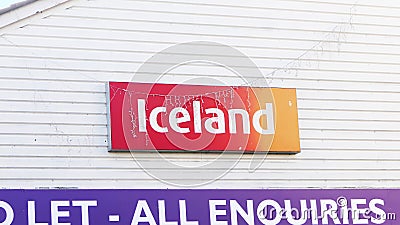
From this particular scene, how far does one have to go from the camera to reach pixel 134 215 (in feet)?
38.4

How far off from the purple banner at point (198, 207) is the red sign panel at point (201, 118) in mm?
585

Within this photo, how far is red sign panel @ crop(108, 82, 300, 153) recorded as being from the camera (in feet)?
39.3

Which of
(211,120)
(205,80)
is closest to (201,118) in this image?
(211,120)

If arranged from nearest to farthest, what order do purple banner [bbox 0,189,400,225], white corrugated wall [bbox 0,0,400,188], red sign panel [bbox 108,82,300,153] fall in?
1. purple banner [bbox 0,189,400,225]
2. white corrugated wall [bbox 0,0,400,188]
3. red sign panel [bbox 108,82,300,153]

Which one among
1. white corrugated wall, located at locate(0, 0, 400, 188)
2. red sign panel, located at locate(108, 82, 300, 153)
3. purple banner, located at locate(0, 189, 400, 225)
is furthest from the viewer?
red sign panel, located at locate(108, 82, 300, 153)

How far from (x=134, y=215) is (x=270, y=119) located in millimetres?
2218

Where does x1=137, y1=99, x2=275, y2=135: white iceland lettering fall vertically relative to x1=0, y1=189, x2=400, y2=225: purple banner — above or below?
above

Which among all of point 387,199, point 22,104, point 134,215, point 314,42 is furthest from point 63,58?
point 387,199

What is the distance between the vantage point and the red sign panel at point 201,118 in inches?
471

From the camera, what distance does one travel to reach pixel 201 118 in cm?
1228

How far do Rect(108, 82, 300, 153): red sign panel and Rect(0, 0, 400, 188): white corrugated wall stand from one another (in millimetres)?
147

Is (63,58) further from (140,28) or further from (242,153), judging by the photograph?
(242,153)

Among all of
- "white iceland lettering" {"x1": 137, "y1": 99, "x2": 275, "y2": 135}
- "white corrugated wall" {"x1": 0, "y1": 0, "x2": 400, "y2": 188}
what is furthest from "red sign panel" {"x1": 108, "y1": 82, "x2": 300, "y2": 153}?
"white corrugated wall" {"x1": 0, "y1": 0, "x2": 400, "y2": 188}

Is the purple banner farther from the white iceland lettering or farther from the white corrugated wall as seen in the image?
the white iceland lettering
